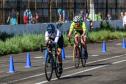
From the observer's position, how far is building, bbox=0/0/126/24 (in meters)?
35.5

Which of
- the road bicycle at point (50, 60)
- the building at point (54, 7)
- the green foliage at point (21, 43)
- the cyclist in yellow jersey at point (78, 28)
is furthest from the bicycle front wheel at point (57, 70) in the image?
the building at point (54, 7)

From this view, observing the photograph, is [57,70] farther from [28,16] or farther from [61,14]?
[61,14]

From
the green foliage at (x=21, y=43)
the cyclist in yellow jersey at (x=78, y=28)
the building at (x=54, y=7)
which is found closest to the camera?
the cyclist in yellow jersey at (x=78, y=28)

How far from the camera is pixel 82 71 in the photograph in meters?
18.7

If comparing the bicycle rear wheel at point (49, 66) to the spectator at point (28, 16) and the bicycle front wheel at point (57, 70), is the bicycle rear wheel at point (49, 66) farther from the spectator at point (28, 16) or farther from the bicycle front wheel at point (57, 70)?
the spectator at point (28, 16)

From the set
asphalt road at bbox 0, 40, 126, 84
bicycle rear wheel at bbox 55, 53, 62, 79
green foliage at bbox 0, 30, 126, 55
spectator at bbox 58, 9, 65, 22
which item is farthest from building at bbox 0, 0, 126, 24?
bicycle rear wheel at bbox 55, 53, 62, 79

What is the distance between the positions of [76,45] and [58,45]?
336 cm

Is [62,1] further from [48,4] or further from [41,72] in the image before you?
[41,72]

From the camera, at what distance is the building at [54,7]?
35.5 m

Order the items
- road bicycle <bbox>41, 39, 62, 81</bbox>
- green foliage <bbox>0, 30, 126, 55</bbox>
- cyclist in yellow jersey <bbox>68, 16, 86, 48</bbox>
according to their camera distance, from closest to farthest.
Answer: road bicycle <bbox>41, 39, 62, 81</bbox>, cyclist in yellow jersey <bbox>68, 16, 86, 48</bbox>, green foliage <bbox>0, 30, 126, 55</bbox>

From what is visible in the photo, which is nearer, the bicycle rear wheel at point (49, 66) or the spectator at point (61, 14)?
the bicycle rear wheel at point (49, 66)

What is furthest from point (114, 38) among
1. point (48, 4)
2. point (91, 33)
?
point (48, 4)

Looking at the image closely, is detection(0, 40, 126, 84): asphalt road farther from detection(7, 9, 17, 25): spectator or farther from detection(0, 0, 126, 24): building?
detection(0, 0, 126, 24): building

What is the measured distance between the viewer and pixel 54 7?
41094 mm
